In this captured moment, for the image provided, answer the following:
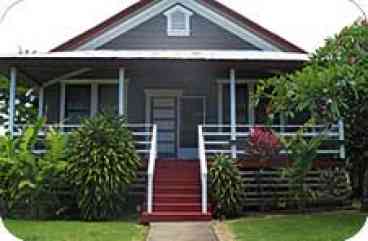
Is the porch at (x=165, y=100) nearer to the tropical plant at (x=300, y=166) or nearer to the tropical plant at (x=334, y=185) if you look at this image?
the tropical plant at (x=334, y=185)

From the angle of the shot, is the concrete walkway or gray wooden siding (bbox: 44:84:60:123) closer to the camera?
the concrete walkway

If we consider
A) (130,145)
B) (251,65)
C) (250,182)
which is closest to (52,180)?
(130,145)

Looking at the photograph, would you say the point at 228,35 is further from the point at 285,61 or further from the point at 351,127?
the point at 351,127

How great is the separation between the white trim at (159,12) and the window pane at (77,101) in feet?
5.44

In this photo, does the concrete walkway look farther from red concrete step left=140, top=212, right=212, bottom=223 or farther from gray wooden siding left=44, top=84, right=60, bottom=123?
gray wooden siding left=44, top=84, right=60, bottom=123

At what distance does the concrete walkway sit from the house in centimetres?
366

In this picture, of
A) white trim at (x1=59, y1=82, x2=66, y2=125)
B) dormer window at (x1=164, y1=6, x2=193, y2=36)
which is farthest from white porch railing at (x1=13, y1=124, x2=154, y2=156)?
dormer window at (x1=164, y1=6, x2=193, y2=36)

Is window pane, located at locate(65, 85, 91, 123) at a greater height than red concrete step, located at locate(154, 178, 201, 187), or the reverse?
window pane, located at locate(65, 85, 91, 123)

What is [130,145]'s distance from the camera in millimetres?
12688

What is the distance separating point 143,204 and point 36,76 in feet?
19.5

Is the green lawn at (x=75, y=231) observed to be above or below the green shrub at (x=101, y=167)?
below

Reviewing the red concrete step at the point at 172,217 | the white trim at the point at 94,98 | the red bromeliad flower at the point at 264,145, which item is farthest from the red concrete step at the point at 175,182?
the white trim at the point at 94,98

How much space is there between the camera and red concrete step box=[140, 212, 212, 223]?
37.6 ft

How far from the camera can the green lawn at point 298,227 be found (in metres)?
9.22
